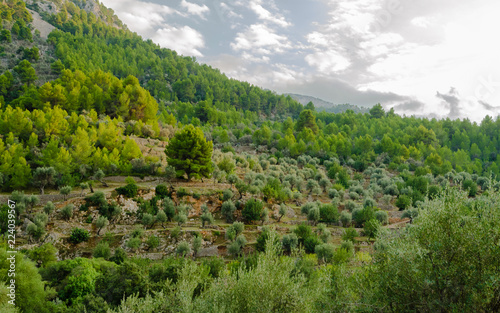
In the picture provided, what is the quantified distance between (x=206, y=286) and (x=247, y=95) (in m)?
116

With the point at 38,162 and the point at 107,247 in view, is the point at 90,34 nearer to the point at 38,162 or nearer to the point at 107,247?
the point at 38,162

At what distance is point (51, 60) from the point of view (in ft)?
295

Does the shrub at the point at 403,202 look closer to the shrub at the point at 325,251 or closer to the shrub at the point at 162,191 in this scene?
the shrub at the point at 325,251

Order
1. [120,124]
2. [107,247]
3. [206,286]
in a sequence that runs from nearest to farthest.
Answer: [206,286]
[107,247]
[120,124]

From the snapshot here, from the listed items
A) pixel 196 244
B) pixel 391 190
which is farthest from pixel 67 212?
pixel 391 190

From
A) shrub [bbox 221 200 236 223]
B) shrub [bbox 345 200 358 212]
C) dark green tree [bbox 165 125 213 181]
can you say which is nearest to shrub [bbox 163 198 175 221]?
dark green tree [bbox 165 125 213 181]

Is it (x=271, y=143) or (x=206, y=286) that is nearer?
(x=206, y=286)

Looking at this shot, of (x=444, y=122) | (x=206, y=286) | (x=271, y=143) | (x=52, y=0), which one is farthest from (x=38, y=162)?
(x=52, y=0)

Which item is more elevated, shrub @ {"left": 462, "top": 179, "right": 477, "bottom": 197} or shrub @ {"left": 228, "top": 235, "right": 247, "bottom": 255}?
shrub @ {"left": 462, "top": 179, "right": 477, "bottom": 197}

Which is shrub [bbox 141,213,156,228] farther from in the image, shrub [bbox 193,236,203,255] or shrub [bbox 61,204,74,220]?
shrub [bbox 61,204,74,220]

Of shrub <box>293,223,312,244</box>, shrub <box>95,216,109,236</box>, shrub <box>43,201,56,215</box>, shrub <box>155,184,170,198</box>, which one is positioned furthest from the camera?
shrub <box>155,184,170,198</box>

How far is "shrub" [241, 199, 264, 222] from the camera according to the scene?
30.9 metres

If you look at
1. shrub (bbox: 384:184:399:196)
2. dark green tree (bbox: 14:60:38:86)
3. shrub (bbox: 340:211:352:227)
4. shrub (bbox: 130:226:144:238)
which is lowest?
shrub (bbox: 130:226:144:238)

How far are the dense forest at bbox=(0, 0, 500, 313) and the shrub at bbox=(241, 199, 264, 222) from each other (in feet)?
0.81
